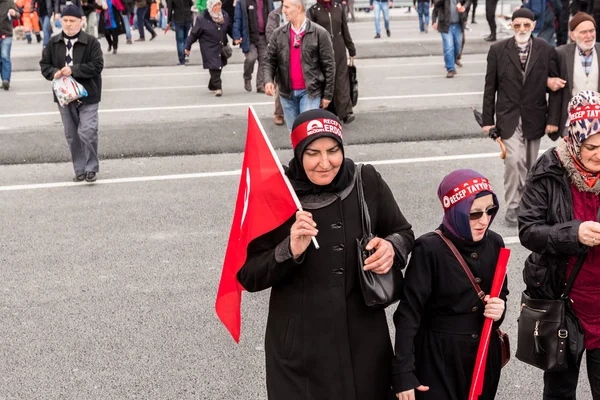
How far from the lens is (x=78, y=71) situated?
31.9 feet

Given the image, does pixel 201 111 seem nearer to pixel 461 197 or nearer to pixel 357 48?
pixel 357 48

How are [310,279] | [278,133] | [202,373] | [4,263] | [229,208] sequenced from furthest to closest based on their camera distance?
[278,133] < [229,208] < [4,263] < [202,373] < [310,279]

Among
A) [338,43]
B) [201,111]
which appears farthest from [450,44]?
[338,43]

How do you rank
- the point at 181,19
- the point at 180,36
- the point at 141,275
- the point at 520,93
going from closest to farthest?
the point at 141,275
the point at 520,93
the point at 180,36
the point at 181,19

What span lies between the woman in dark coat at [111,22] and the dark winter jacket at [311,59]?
12.4 meters

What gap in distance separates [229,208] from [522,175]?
117 inches

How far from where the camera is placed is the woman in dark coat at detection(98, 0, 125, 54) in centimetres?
2145

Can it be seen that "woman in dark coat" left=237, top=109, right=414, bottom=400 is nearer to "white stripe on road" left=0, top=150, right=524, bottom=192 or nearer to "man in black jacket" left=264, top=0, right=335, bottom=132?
"man in black jacket" left=264, top=0, right=335, bottom=132

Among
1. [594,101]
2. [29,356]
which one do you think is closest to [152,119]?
[29,356]

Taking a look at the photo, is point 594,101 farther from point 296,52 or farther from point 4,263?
point 296,52

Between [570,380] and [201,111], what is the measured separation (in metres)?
10.7

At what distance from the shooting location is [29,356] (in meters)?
5.81

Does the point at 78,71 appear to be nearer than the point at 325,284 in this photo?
No

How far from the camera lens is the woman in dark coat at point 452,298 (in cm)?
372
